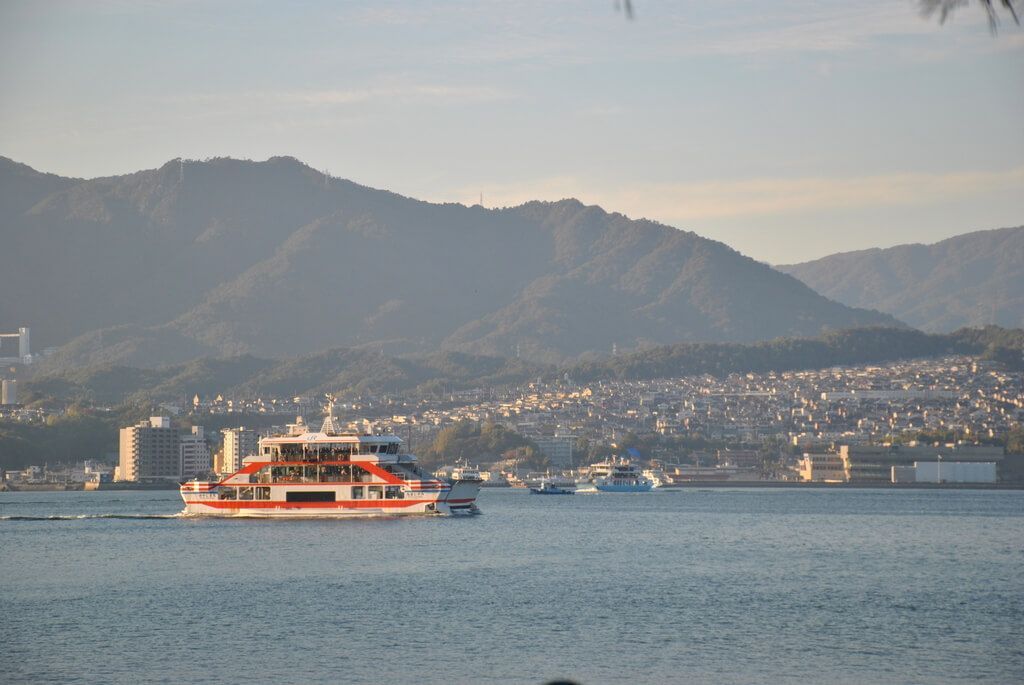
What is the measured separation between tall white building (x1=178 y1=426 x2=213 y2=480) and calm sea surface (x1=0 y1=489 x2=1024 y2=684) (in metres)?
90.7

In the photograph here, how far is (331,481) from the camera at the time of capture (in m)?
80.0

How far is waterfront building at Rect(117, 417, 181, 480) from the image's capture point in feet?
549

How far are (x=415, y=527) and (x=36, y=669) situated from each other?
38.9m

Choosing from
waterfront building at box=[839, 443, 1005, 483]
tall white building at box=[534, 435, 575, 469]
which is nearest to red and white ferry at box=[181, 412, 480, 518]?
waterfront building at box=[839, 443, 1005, 483]

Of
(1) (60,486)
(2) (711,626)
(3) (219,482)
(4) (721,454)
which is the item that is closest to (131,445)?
(1) (60,486)

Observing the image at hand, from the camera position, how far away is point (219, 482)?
84.5 metres

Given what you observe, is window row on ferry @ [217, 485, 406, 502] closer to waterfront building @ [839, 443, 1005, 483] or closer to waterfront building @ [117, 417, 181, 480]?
waterfront building @ [117, 417, 181, 480]

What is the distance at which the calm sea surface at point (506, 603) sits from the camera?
3550cm

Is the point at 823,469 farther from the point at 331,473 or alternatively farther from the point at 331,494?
the point at 331,494

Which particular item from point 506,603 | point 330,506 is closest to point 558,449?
point 330,506

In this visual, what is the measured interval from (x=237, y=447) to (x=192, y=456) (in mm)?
10578

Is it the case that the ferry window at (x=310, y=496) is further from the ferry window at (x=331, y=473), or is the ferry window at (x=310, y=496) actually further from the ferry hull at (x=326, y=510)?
the ferry window at (x=331, y=473)

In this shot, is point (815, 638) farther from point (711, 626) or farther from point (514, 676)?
point (514, 676)

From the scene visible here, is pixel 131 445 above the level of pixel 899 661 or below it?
above
